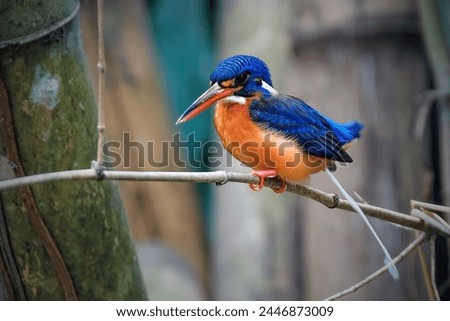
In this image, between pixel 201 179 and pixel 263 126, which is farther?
pixel 263 126

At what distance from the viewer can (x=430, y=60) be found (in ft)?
3.96

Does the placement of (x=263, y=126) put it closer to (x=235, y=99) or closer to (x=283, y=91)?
(x=235, y=99)

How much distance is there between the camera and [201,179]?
0.67m

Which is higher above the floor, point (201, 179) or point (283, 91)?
point (283, 91)

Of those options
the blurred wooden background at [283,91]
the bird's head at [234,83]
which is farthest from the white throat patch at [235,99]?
the blurred wooden background at [283,91]

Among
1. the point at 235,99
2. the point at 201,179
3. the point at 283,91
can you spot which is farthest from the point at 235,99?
the point at 283,91

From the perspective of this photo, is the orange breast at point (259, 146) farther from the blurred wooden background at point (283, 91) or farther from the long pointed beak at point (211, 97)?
the blurred wooden background at point (283, 91)

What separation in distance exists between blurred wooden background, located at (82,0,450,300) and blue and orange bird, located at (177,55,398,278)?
33 cm

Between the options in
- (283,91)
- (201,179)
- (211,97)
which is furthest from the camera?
(283,91)

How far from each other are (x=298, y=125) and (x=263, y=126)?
5 centimetres

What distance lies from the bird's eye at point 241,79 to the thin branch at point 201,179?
0.39ft

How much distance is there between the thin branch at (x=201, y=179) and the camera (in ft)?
2.03

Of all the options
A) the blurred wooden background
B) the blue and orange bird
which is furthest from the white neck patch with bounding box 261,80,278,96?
the blurred wooden background
